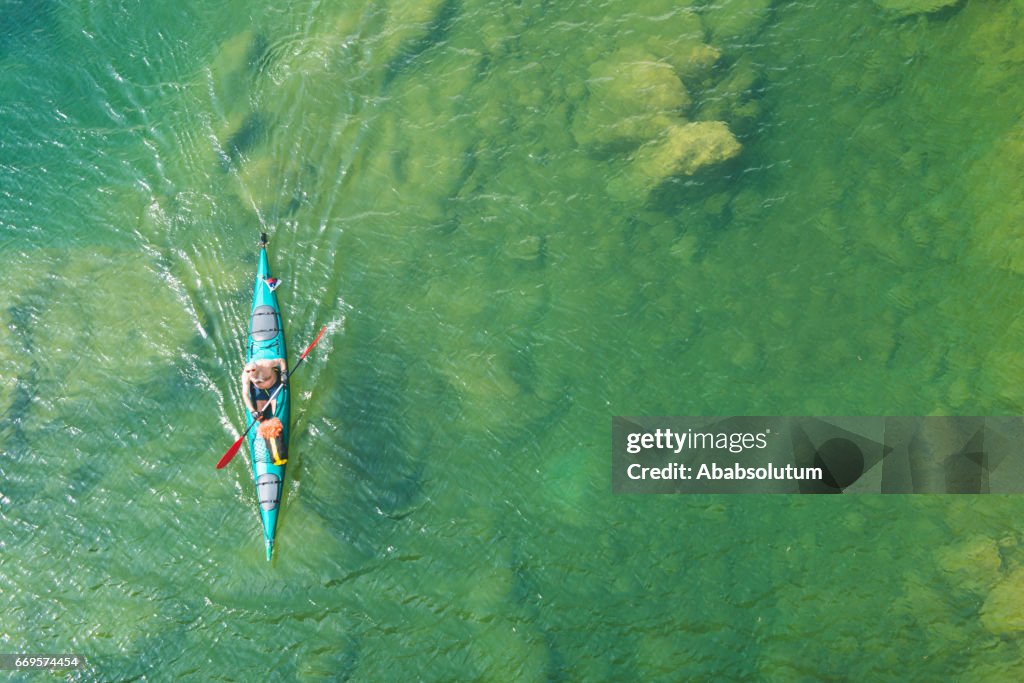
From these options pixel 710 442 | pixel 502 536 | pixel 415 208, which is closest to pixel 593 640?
pixel 502 536

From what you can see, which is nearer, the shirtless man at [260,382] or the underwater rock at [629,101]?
the shirtless man at [260,382]

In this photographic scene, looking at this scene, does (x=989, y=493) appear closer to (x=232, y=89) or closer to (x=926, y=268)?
(x=926, y=268)

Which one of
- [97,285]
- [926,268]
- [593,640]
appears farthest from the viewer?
[97,285]

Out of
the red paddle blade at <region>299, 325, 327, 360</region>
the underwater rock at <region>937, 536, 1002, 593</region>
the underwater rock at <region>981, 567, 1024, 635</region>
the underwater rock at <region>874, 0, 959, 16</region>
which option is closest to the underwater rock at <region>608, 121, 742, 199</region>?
the underwater rock at <region>874, 0, 959, 16</region>

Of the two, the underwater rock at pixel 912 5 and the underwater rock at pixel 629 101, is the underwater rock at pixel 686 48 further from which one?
the underwater rock at pixel 912 5

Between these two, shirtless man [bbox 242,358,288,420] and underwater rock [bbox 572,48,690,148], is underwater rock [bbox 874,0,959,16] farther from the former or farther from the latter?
shirtless man [bbox 242,358,288,420]

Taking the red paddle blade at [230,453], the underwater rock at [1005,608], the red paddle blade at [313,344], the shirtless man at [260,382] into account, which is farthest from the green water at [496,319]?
the shirtless man at [260,382]

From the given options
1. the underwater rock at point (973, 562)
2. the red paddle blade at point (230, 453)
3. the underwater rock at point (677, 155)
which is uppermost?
the underwater rock at point (677, 155)
